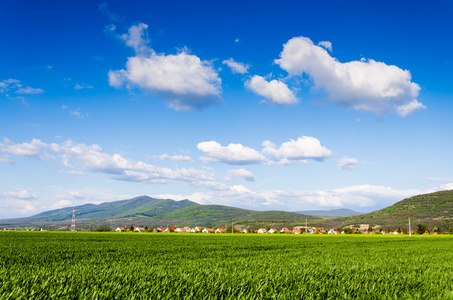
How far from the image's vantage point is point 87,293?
500 centimetres

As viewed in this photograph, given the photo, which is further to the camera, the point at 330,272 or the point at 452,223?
the point at 452,223

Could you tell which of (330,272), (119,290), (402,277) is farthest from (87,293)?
(402,277)

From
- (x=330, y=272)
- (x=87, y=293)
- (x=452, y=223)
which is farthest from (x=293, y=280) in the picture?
(x=452, y=223)

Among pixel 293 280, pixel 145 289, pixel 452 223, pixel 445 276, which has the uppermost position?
pixel 145 289

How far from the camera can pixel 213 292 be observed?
5348 mm

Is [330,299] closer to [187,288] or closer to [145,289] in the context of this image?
[187,288]

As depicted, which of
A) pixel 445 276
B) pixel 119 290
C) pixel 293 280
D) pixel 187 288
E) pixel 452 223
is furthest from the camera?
pixel 452 223

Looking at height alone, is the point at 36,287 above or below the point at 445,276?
above

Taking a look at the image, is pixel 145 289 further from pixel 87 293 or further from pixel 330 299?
pixel 330 299

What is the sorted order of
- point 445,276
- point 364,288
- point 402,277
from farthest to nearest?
point 445,276, point 402,277, point 364,288

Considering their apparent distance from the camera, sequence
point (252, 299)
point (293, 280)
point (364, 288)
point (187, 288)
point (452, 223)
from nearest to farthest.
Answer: point (252, 299) < point (187, 288) < point (364, 288) < point (293, 280) < point (452, 223)

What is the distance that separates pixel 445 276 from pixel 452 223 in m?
222

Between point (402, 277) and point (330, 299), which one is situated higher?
point (330, 299)

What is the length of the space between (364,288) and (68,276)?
21.1 feet
